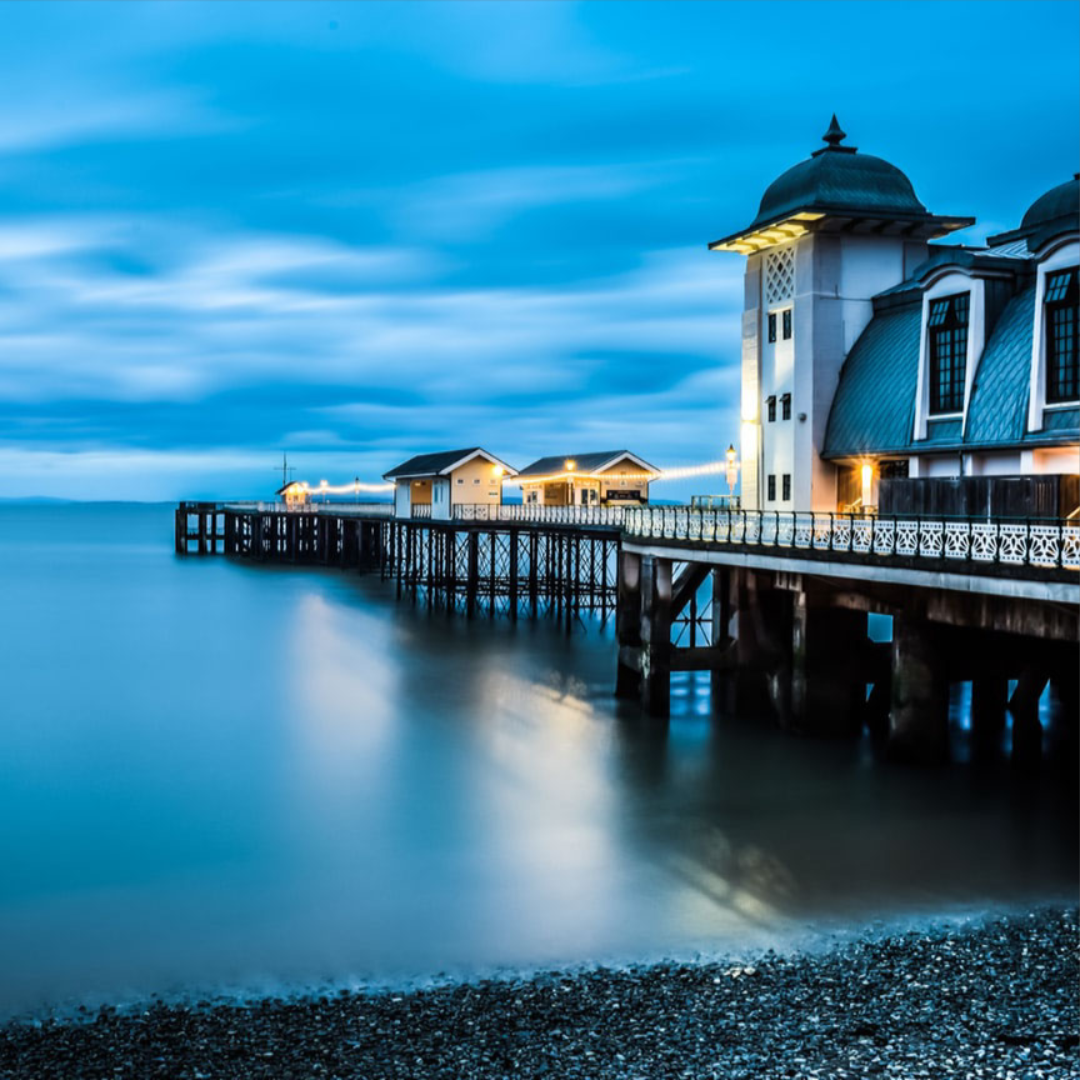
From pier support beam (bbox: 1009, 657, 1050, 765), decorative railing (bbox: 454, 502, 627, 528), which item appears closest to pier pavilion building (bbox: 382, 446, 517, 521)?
decorative railing (bbox: 454, 502, 627, 528)

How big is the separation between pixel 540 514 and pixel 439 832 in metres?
28.7

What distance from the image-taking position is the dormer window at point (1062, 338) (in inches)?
781

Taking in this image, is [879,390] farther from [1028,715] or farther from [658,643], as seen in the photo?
[1028,715]

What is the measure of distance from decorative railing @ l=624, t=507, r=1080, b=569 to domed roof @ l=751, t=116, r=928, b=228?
22.3 feet

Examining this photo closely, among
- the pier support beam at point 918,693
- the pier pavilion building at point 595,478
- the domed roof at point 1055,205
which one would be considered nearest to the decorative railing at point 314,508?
the pier pavilion building at point 595,478

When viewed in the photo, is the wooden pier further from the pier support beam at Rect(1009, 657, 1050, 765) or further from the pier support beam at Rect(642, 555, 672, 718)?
the pier support beam at Rect(1009, 657, 1050, 765)

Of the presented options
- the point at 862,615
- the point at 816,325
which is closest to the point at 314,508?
the point at 816,325

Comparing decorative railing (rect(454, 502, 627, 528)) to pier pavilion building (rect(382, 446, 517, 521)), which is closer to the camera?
decorative railing (rect(454, 502, 627, 528))

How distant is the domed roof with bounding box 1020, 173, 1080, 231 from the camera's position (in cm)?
2573

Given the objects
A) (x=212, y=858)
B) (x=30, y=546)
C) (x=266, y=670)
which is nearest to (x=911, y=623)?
(x=212, y=858)

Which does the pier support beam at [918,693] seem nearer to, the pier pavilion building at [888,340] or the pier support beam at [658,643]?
the pier pavilion building at [888,340]

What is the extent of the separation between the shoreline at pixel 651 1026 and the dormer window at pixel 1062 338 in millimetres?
10766

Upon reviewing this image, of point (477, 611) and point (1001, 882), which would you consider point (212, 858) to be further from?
point (477, 611)

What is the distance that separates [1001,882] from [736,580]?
11042mm
